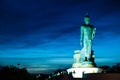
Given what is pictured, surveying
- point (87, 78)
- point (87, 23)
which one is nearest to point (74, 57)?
point (87, 23)

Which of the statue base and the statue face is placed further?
the statue face

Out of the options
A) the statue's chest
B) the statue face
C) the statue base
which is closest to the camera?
the statue base

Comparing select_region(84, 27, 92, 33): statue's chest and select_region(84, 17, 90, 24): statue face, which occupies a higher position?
select_region(84, 17, 90, 24): statue face

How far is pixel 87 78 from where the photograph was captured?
28.0m

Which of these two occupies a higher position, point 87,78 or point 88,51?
point 88,51

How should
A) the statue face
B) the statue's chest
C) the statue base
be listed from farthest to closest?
the statue's chest, the statue face, the statue base

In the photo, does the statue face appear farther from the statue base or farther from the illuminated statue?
the statue base

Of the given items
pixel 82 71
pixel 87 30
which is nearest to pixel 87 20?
pixel 87 30

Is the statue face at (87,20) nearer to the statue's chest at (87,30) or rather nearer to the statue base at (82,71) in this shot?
the statue's chest at (87,30)

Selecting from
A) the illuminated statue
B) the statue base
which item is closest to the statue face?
the illuminated statue

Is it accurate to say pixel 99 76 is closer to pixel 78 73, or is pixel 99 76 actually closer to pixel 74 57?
pixel 78 73

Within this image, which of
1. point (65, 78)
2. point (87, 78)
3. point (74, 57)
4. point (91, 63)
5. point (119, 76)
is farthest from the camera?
point (74, 57)

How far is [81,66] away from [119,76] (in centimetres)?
923

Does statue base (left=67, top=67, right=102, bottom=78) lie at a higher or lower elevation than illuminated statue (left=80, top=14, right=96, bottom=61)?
lower
